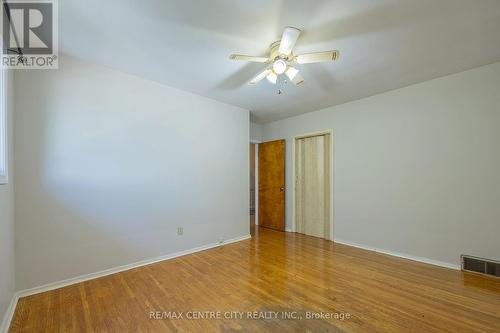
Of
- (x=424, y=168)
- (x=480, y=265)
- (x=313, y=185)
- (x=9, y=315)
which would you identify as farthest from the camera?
(x=313, y=185)

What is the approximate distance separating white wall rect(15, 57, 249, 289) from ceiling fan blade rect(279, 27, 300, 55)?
194cm

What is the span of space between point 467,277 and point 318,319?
2.07 metres

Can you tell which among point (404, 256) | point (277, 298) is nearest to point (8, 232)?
point (277, 298)

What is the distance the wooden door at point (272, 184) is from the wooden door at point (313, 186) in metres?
0.34

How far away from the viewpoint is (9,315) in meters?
1.77

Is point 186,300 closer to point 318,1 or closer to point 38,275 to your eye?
point 38,275

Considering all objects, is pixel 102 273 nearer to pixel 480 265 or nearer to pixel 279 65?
pixel 279 65

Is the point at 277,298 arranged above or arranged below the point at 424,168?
below

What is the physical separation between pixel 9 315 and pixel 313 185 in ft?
14.0

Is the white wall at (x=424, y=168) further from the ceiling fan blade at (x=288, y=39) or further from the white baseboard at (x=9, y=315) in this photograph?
the white baseboard at (x=9, y=315)

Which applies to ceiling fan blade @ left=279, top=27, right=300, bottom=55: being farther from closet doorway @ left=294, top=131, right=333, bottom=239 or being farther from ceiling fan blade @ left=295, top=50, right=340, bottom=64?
closet doorway @ left=294, top=131, right=333, bottom=239

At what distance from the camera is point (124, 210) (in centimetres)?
271

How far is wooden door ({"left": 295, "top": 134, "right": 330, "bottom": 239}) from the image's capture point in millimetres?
4156

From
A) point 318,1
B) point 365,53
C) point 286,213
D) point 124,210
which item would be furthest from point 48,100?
point 286,213
